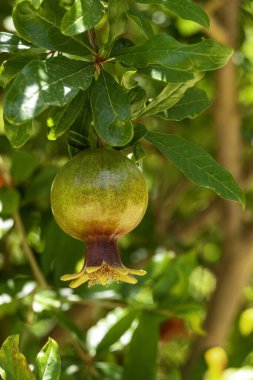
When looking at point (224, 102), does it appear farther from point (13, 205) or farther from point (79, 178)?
point (79, 178)

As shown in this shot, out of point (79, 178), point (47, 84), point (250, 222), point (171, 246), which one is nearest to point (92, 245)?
point (79, 178)

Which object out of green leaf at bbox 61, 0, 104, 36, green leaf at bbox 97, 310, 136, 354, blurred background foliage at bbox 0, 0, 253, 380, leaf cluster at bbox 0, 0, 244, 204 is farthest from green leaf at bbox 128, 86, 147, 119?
green leaf at bbox 97, 310, 136, 354

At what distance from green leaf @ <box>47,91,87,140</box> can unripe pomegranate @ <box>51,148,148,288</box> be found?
0.11ft

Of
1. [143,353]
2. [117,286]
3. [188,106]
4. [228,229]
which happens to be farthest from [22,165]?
[228,229]

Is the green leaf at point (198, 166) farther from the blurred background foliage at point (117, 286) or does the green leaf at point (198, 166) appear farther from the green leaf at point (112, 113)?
the blurred background foliage at point (117, 286)

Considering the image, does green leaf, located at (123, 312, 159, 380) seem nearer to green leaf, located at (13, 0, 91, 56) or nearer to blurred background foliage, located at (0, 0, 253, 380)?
blurred background foliage, located at (0, 0, 253, 380)

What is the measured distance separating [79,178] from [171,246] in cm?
121

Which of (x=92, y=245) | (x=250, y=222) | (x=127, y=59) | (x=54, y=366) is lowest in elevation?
(x=250, y=222)

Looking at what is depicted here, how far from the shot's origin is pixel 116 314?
146 centimetres

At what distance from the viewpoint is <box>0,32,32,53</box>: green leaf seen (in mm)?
809

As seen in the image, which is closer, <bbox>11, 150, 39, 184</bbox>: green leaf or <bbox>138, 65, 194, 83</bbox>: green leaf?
<bbox>138, 65, 194, 83</bbox>: green leaf

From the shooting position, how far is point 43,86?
0.69 m

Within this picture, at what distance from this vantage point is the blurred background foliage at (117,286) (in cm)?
130

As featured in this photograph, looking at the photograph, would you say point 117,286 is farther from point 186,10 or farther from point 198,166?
point 186,10
